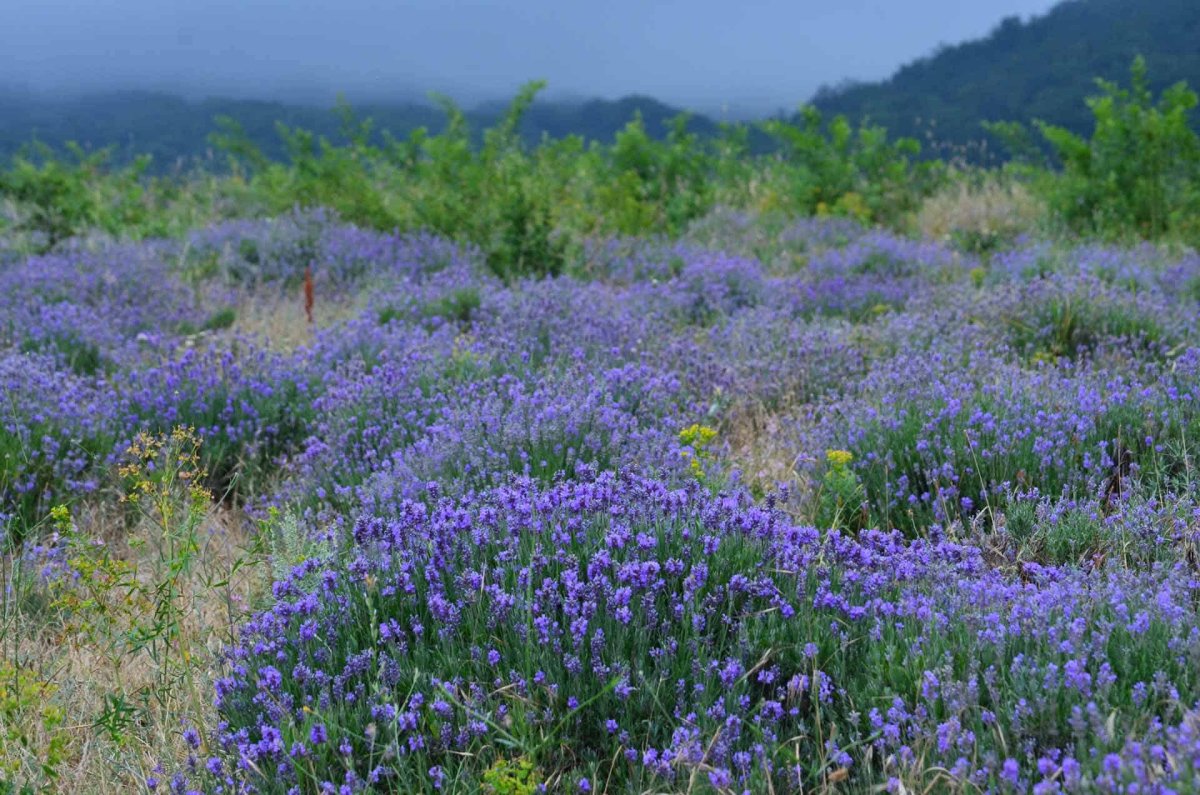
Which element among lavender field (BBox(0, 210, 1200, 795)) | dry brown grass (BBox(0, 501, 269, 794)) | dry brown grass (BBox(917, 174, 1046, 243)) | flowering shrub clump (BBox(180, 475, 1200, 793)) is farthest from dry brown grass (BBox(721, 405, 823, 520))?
dry brown grass (BBox(917, 174, 1046, 243))

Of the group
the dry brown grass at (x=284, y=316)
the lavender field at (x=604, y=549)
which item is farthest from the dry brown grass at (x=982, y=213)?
the dry brown grass at (x=284, y=316)

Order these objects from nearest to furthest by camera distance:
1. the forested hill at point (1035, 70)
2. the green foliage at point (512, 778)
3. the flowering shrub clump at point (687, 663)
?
the green foliage at point (512, 778), the flowering shrub clump at point (687, 663), the forested hill at point (1035, 70)

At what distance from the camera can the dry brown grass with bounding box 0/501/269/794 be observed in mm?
2277

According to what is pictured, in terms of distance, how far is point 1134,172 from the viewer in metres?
8.92

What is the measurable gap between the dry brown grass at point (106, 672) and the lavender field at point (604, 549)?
2 cm

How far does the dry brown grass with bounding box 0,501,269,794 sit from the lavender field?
2cm

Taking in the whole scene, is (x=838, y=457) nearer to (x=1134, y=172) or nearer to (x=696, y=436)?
(x=696, y=436)

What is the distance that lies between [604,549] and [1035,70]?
28.9 metres

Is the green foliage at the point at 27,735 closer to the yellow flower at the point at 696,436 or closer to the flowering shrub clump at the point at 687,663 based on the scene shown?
Answer: the flowering shrub clump at the point at 687,663

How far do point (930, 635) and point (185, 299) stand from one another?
5591 mm

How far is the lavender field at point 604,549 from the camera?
2.04 metres

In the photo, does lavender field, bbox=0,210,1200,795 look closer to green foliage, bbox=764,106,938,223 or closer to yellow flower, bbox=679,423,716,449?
yellow flower, bbox=679,423,716,449

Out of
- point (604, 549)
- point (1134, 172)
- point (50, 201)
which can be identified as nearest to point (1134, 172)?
point (1134, 172)

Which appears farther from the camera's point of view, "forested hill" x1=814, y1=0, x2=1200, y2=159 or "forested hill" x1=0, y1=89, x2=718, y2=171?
"forested hill" x1=814, y1=0, x2=1200, y2=159
